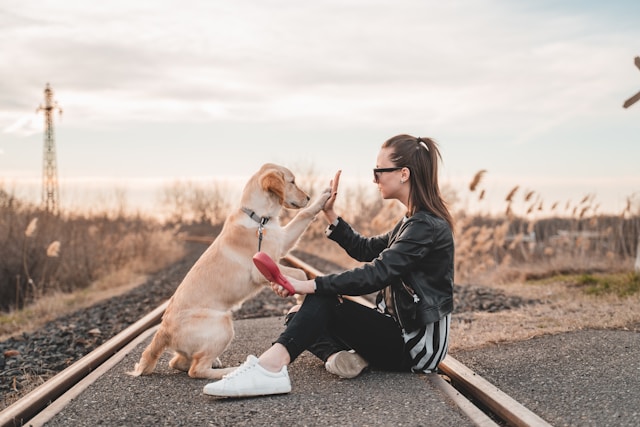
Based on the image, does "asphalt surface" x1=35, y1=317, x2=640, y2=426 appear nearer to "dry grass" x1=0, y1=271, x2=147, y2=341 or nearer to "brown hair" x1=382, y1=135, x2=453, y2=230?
"brown hair" x1=382, y1=135, x2=453, y2=230

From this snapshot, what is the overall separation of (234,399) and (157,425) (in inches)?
21.0

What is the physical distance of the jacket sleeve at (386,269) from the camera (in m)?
4.00

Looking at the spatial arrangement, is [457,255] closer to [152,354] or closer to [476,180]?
[476,180]

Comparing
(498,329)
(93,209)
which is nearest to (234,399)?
(498,329)

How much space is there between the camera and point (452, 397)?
3.87 metres

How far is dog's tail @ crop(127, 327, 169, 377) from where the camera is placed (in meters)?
4.37

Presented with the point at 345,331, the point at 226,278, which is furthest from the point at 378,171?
the point at 226,278

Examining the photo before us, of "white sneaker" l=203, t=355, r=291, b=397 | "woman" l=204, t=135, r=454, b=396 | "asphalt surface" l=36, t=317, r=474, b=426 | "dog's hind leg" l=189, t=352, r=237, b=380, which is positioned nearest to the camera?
"asphalt surface" l=36, t=317, r=474, b=426

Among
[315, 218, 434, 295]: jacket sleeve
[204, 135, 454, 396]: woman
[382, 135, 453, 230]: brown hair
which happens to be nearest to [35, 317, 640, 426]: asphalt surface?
[204, 135, 454, 396]: woman

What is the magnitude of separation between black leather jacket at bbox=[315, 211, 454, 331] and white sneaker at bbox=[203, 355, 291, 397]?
1.93 ft

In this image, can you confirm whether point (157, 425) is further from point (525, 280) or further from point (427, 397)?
point (525, 280)

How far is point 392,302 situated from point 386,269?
395mm

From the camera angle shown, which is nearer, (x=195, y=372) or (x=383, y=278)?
(x=383, y=278)

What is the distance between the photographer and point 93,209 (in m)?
18.2
